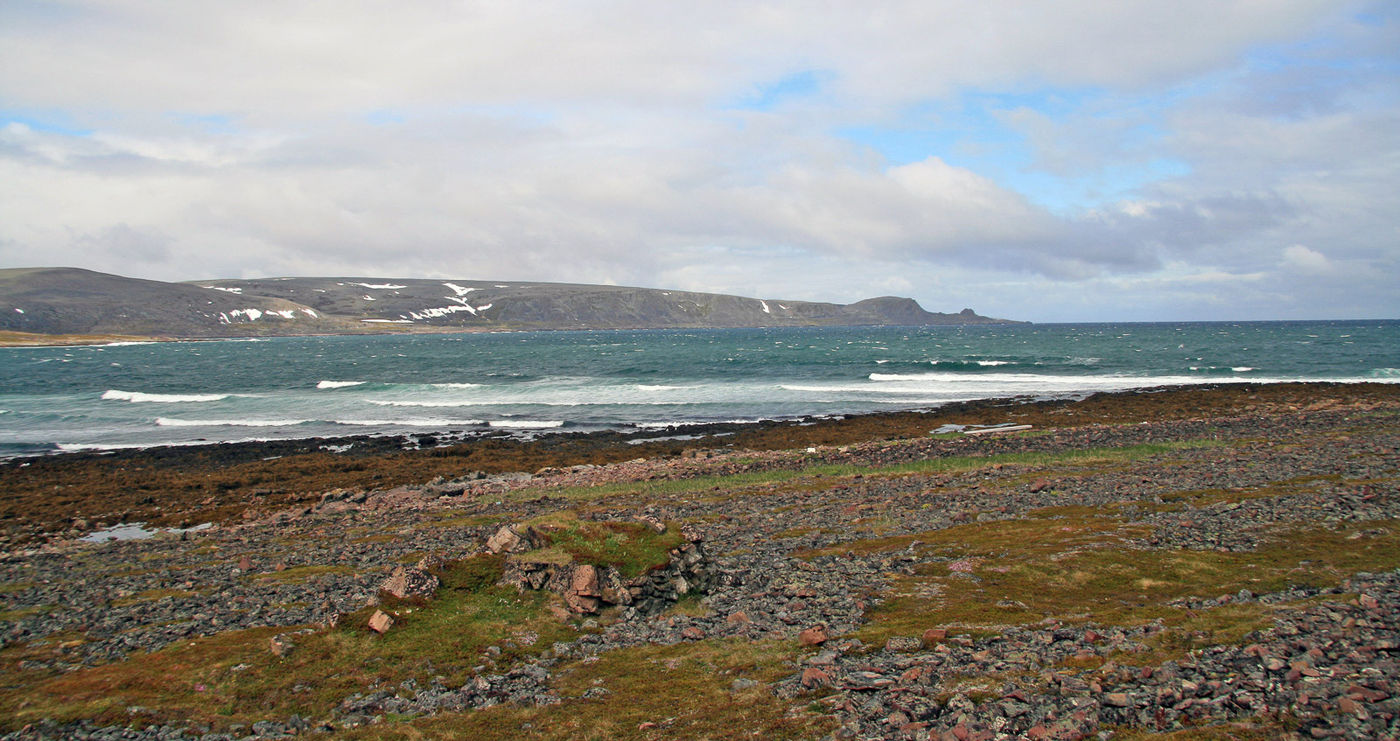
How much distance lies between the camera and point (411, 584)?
11.4m

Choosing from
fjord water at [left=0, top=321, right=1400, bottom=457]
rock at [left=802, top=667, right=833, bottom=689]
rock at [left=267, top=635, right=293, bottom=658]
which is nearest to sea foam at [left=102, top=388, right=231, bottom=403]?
fjord water at [left=0, top=321, right=1400, bottom=457]

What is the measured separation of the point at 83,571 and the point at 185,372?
8739cm

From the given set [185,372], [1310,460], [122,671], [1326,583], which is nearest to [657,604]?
[122,671]

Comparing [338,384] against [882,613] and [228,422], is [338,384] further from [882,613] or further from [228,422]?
[882,613]

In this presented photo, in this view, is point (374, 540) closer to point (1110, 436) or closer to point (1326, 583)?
point (1326, 583)

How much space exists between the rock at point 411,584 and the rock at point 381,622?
572mm

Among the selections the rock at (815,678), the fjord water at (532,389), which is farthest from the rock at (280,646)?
the fjord water at (532,389)

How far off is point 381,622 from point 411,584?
0.96 metres

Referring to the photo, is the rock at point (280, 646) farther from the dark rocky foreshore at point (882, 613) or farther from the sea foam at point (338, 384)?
the sea foam at point (338, 384)

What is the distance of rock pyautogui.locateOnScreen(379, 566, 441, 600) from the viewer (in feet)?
36.9

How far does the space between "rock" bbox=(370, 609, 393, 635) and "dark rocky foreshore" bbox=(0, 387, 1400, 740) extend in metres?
0.11

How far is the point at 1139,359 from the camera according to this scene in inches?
3447

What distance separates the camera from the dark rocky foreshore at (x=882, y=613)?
7562mm

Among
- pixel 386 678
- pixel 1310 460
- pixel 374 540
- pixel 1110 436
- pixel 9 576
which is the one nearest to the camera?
pixel 386 678
